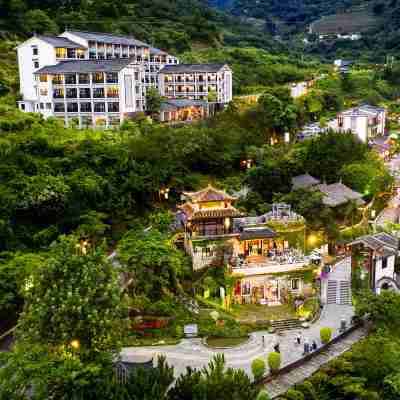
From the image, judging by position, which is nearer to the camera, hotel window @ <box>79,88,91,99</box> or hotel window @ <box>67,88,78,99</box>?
hotel window @ <box>79,88,91,99</box>

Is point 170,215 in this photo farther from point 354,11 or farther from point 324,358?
point 354,11

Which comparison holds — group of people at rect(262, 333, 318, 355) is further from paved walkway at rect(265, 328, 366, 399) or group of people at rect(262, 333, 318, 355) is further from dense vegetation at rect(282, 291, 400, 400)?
dense vegetation at rect(282, 291, 400, 400)

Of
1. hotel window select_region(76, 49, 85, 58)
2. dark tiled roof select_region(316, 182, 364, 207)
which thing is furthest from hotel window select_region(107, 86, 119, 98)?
dark tiled roof select_region(316, 182, 364, 207)

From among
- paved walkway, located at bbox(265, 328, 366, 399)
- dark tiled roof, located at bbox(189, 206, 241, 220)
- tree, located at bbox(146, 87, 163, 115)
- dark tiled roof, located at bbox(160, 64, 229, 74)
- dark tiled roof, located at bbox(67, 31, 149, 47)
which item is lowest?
paved walkway, located at bbox(265, 328, 366, 399)

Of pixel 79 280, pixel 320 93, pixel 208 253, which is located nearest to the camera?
pixel 79 280

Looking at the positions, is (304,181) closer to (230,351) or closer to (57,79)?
(230,351)

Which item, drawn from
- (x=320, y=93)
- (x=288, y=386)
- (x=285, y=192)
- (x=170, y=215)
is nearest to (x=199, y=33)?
(x=320, y=93)

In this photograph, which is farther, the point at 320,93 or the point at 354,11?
the point at 354,11
